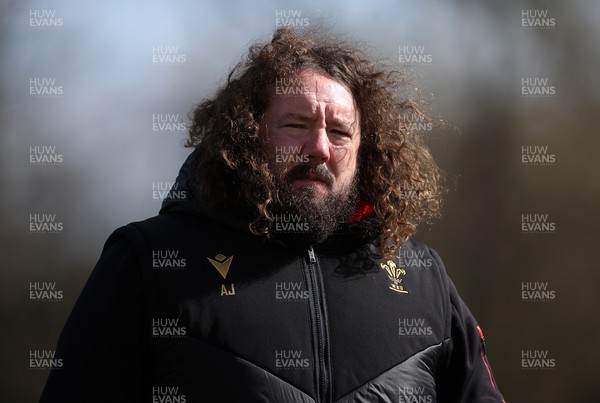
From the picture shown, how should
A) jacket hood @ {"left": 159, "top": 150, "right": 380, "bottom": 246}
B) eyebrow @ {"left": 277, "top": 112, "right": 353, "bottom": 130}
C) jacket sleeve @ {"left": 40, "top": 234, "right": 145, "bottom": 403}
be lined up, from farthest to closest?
eyebrow @ {"left": 277, "top": 112, "right": 353, "bottom": 130}
jacket hood @ {"left": 159, "top": 150, "right": 380, "bottom": 246}
jacket sleeve @ {"left": 40, "top": 234, "right": 145, "bottom": 403}

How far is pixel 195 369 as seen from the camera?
278 centimetres

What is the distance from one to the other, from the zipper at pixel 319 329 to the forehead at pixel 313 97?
0.54 meters

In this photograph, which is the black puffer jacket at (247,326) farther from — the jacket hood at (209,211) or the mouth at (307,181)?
the mouth at (307,181)

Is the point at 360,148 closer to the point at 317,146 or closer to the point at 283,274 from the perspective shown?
the point at 317,146

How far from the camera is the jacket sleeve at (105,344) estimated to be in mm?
2746

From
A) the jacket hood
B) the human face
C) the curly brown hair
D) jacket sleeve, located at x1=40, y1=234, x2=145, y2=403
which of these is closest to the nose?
the human face

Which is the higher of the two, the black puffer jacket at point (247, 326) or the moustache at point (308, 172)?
the moustache at point (308, 172)

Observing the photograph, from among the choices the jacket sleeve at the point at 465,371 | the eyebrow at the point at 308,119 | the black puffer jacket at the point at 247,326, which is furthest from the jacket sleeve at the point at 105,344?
the jacket sleeve at the point at 465,371

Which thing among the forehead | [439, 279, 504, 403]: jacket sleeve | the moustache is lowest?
[439, 279, 504, 403]: jacket sleeve

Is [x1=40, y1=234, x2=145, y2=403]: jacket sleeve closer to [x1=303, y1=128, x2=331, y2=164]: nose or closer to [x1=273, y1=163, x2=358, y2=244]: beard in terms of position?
[x1=273, y1=163, x2=358, y2=244]: beard

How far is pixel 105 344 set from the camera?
9.11ft

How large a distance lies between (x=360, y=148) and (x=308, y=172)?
0.49m

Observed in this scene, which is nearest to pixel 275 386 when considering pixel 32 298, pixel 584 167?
pixel 32 298

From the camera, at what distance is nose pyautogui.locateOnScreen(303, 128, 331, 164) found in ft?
10.3
